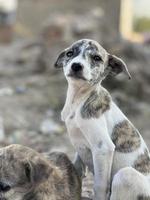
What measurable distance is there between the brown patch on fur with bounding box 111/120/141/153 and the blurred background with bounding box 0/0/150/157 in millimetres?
3135

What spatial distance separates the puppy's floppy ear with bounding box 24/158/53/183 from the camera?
17.9ft

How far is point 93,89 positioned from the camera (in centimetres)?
605

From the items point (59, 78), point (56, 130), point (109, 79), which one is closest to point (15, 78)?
point (59, 78)

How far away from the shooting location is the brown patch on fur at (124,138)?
5.93 m

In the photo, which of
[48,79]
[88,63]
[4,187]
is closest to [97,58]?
[88,63]

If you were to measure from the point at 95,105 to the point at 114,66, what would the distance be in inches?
18.1

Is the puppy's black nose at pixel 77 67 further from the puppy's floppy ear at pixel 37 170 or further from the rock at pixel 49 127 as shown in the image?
the rock at pixel 49 127

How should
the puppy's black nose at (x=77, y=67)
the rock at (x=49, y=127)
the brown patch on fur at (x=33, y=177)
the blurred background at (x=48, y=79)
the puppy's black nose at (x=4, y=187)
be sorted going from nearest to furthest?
the puppy's black nose at (x=4, y=187), the brown patch on fur at (x=33, y=177), the puppy's black nose at (x=77, y=67), the blurred background at (x=48, y=79), the rock at (x=49, y=127)

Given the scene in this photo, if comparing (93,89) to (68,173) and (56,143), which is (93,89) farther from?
(56,143)

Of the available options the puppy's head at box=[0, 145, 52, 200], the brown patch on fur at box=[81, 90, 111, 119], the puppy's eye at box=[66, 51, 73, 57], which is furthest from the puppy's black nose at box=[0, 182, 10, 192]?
the puppy's eye at box=[66, 51, 73, 57]

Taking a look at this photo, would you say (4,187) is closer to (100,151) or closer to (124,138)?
(100,151)

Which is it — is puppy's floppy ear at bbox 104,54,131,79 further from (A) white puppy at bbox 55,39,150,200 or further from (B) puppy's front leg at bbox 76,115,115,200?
(B) puppy's front leg at bbox 76,115,115,200

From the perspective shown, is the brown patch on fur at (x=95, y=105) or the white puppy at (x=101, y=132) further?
the brown patch on fur at (x=95, y=105)

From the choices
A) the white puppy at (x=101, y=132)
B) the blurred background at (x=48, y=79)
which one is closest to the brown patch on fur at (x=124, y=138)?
the white puppy at (x=101, y=132)
